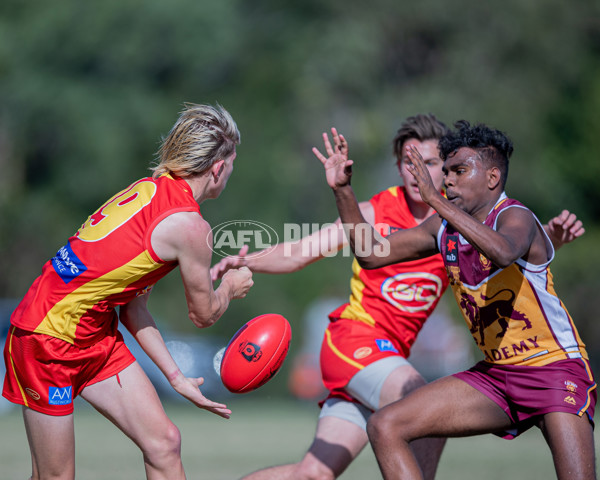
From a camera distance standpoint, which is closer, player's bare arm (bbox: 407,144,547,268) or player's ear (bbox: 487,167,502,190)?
player's bare arm (bbox: 407,144,547,268)

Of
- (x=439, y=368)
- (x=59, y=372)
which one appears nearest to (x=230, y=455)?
(x=59, y=372)

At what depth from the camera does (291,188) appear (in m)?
26.5

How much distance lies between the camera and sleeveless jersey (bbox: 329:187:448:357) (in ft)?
17.5

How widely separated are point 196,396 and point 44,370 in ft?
2.61

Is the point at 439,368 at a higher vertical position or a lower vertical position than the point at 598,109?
lower

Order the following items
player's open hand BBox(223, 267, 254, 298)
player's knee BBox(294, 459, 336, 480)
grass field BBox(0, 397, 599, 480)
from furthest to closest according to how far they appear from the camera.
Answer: grass field BBox(0, 397, 599, 480)
player's knee BBox(294, 459, 336, 480)
player's open hand BBox(223, 267, 254, 298)

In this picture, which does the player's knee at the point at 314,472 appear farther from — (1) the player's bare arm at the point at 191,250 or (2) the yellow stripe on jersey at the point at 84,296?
(2) the yellow stripe on jersey at the point at 84,296

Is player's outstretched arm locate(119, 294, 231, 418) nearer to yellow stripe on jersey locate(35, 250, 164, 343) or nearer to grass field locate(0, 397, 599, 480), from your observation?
yellow stripe on jersey locate(35, 250, 164, 343)

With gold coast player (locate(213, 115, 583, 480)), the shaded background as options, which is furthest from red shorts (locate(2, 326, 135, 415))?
the shaded background

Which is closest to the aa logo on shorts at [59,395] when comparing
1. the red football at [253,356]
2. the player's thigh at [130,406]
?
the player's thigh at [130,406]

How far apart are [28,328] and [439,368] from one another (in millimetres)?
14132

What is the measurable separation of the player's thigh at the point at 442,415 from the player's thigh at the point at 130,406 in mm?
1150

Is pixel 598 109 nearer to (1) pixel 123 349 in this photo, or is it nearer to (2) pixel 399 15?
(2) pixel 399 15

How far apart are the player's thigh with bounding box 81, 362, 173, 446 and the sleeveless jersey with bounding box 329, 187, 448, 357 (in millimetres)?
1525
